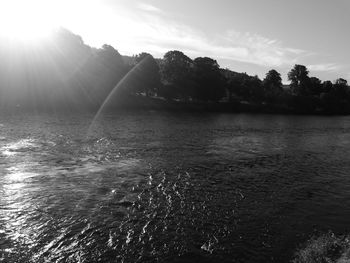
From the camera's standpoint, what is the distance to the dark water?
17.7 meters

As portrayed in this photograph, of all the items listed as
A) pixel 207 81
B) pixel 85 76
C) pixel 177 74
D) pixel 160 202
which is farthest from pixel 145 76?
pixel 160 202

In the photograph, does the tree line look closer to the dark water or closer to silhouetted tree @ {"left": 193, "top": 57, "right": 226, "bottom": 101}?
silhouetted tree @ {"left": 193, "top": 57, "right": 226, "bottom": 101}

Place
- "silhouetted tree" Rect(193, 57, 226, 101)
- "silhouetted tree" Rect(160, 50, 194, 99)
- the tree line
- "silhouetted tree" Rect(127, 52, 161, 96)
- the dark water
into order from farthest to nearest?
"silhouetted tree" Rect(193, 57, 226, 101) < "silhouetted tree" Rect(160, 50, 194, 99) < "silhouetted tree" Rect(127, 52, 161, 96) < the tree line < the dark water

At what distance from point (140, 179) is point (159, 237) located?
40.1 feet

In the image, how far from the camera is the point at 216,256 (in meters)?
17.0

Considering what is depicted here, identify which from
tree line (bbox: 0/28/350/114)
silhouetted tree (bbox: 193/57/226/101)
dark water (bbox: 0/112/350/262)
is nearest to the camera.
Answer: dark water (bbox: 0/112/350/262)

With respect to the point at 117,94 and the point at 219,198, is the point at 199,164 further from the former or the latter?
the point at 117,94

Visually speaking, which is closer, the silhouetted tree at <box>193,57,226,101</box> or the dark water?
the dark water

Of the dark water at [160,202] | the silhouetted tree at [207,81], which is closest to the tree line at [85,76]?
the silhouetted tree at [207,81]

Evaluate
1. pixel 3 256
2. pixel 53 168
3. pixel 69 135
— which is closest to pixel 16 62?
pixel 69 135

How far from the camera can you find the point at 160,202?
24.9 meters

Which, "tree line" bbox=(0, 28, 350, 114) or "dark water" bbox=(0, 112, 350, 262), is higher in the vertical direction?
"tree line" bbox=(0, 28, 350, 114)

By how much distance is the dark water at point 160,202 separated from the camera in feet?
58.1

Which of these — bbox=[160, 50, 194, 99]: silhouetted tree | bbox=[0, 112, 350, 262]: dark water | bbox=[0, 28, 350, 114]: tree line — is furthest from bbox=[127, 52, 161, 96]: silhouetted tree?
bbox=[0, 112, 350, 262]: dark water
